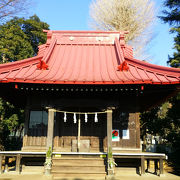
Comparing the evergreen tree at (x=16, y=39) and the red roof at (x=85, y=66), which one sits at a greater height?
the evergreen tree at (x=16, y=39)

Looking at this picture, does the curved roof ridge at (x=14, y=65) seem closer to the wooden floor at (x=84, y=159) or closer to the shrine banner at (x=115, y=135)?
the wooden floor at (x=84, y=159)

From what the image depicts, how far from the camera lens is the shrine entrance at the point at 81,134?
8375 mm

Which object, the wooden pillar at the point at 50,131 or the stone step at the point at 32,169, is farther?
the stone step at the point at 32,169

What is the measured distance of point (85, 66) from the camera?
854cm

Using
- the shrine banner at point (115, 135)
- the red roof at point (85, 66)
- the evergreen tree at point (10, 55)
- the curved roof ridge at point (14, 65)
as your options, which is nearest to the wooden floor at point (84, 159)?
the shrine banner at point (115, 135)

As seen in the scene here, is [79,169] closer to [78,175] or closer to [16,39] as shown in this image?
[78,175]

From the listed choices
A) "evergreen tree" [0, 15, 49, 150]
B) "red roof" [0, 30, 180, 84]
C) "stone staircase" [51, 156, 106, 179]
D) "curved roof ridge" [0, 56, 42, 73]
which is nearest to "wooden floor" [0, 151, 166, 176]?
"stone staircase" [51, 156, 106, 179]

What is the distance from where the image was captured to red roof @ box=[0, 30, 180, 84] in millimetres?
6781

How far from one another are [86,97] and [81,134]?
202 cm

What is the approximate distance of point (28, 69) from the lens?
26.2 feet

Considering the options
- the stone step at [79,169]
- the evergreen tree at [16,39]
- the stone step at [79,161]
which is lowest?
the stone step at [79,169]

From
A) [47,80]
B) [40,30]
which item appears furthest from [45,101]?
[40,30]

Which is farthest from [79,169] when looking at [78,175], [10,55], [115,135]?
[10,55]

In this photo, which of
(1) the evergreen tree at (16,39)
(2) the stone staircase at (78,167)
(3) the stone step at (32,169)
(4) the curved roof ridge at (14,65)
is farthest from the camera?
(1) the evergreen tree at (16,39)
